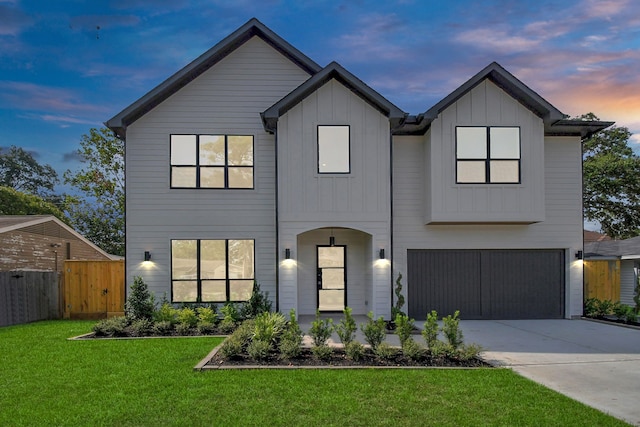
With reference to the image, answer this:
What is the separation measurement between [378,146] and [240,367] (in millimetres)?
7402

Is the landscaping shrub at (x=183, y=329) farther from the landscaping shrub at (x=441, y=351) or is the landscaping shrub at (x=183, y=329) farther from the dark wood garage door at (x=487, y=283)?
the dark wood garage door at (x=487, y=283)

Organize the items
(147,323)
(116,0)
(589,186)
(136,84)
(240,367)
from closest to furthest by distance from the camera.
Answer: (240,367), (147,323), (116,0), (589,186), (136,84)

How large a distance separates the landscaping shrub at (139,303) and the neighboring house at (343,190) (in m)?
0.79

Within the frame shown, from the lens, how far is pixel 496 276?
13.8 metres

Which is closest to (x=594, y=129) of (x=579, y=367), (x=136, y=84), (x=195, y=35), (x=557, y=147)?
(x=557, y=147)

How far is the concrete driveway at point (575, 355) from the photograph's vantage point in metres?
6.11

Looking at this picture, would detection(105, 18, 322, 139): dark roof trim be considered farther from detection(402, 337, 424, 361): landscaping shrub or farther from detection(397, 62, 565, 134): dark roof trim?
detection(402, 337, 424, 361): landscaping shrub

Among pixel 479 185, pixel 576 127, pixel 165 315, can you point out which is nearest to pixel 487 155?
pixel 479 185

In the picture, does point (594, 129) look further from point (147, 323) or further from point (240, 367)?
point (147, 323)

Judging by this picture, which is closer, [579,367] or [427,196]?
[579,367]

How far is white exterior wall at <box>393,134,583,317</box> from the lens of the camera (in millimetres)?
13625

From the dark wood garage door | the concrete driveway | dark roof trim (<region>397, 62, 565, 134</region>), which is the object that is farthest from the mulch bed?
dark roof trim (<region>397, 62, 565, 134</region>)

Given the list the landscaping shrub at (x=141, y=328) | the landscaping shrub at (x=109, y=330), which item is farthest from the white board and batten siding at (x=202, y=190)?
the landscaping shrub at (x=109, y=330)

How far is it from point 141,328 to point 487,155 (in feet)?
32.7
